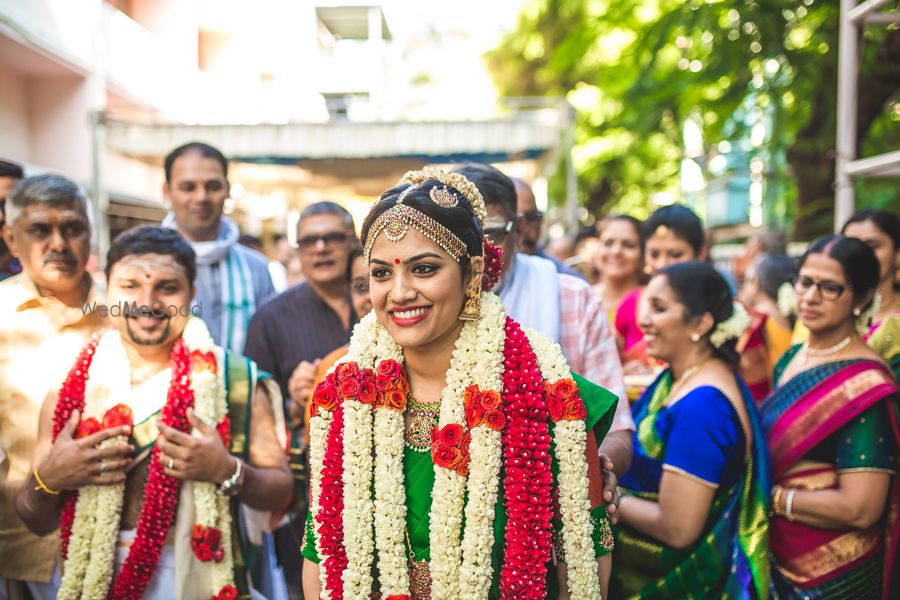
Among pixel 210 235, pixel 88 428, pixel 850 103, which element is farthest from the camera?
pixel 850 103

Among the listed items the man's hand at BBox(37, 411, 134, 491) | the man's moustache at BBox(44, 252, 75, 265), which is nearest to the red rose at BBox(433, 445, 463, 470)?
the man's hand at BBox(37, 411, 134, 491)

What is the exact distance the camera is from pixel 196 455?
95.2 inches

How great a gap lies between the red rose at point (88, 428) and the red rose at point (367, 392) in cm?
108

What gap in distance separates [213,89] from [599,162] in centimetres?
744

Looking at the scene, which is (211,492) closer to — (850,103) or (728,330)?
(728,330)

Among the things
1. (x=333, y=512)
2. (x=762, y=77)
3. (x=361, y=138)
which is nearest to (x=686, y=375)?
(x=333, y=512)

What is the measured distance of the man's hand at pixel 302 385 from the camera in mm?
3178

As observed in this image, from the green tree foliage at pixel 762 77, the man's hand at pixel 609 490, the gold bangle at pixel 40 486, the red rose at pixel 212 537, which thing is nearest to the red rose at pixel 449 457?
the man's hand at pixel 609 490

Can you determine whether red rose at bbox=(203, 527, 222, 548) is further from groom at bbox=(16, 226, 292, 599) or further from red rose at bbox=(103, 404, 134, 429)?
red rose at bbox=(103, 404, 134, 429)

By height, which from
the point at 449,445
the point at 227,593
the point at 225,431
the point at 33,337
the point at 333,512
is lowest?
the point at 227,593

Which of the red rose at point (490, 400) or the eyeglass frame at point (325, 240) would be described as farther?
the eyeglass frame at point (325, 240)

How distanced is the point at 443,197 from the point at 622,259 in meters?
3.29

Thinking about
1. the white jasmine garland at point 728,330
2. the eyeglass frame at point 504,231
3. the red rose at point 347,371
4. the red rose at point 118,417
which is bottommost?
the red rose at point 118,417

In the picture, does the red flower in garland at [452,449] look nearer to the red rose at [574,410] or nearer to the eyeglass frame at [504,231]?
the red rose at [574,410]
